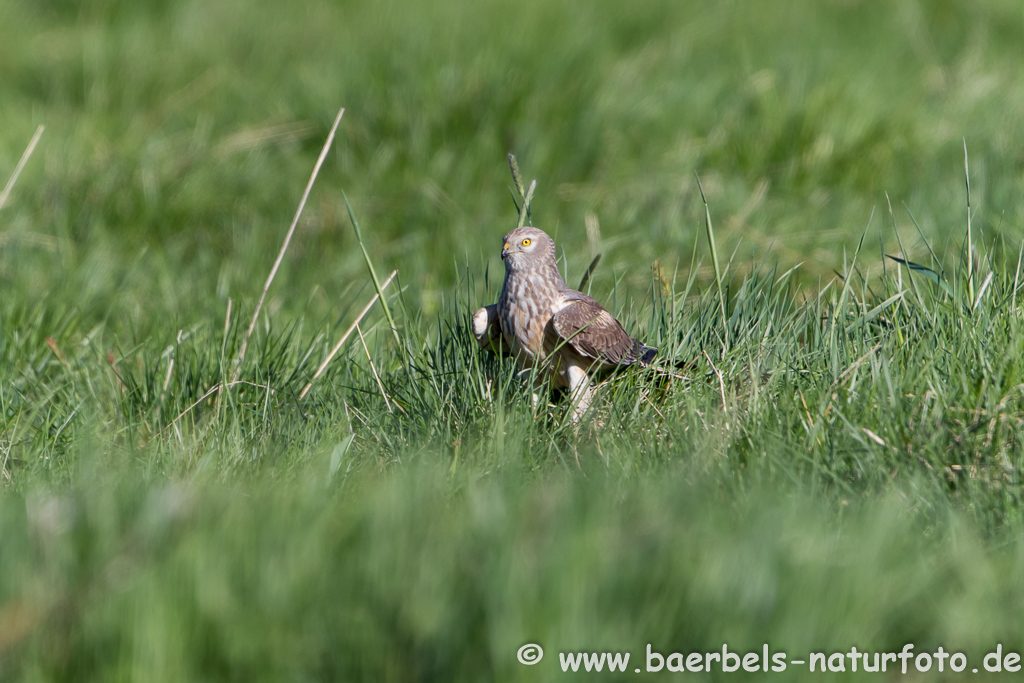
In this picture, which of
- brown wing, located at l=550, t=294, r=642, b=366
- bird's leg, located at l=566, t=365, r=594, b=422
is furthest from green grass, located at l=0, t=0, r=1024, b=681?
brown wing, located at l=550, t=294, r=642, b=366

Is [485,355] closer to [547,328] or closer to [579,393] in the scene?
[547,328]

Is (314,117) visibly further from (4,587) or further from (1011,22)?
(1011,22)

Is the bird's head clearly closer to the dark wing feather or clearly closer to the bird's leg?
the dark wing feather

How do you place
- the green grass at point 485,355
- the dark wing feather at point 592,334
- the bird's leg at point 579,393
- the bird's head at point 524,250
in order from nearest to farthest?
1. the green grass at point 485,355
2. the bird's leg at point 579,393
3. the dark wing feather at point 592,334
4. the bird's head at point 524,250

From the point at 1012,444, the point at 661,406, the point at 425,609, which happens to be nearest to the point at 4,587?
the point at 425,609

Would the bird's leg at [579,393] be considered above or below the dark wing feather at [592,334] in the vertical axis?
below

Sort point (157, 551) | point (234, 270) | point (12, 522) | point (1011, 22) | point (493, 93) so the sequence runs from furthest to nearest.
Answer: point (1011, 22) → point (493, 93) → point (234, 270) → point (12, 522) → point (157, 551)

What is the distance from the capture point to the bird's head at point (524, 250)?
3436mm

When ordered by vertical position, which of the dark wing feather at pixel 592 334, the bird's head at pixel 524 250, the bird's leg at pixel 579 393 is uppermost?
the bird's head at pixel 524 250

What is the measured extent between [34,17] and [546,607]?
28.3 feet

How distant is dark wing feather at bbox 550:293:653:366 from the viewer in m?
3.24

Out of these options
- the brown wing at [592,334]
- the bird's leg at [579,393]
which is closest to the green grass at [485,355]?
the bird's leg at [579,393]

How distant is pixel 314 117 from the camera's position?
648 cm

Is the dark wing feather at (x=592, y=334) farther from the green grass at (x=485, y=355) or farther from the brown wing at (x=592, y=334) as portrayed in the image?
the green grass at (x=485, y=355)
